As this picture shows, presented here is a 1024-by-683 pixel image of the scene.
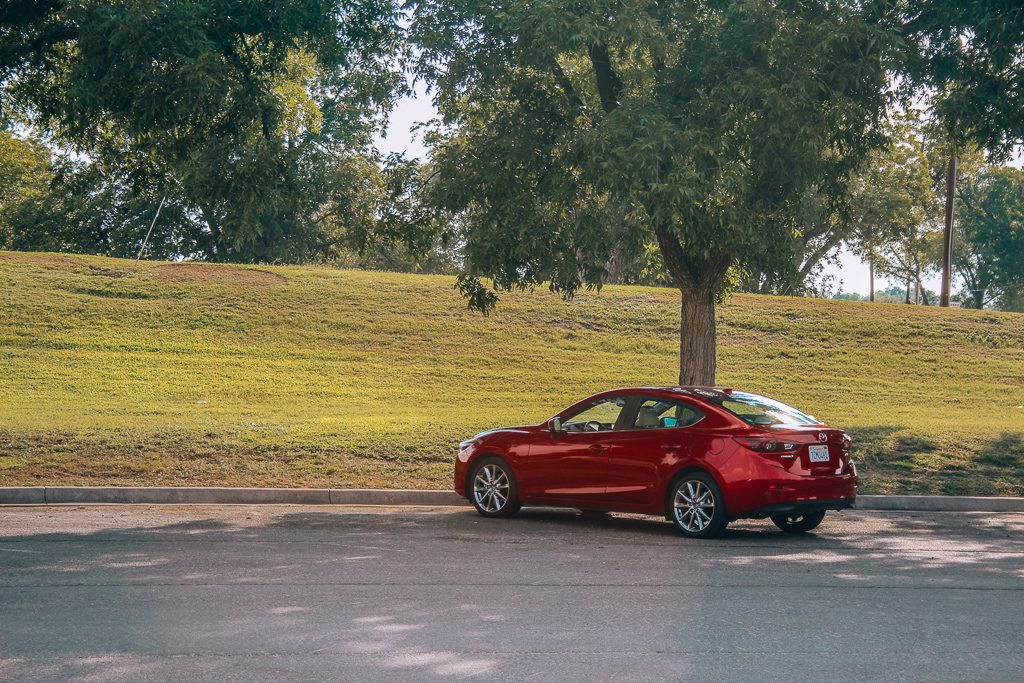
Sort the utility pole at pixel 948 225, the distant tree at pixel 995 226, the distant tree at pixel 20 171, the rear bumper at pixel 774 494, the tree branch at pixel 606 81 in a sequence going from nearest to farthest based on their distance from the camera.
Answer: the rear bumper at pixel 774 494
the tree branch at pixel 606 81
the utility pole at pixel 948 225
the distant tree at pixel 20 171
the distant tree at pixel 995 226

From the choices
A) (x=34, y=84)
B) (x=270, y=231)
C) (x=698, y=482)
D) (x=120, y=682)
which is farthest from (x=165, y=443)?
(x=270, y=231)

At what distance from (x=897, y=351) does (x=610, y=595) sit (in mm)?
28622

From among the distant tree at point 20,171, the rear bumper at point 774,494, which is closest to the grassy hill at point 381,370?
the rear bumper at point 774,494

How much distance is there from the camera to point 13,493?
13891 millimetres

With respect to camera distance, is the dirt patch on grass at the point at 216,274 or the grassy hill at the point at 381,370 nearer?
the grassy hill at the point at 381,370

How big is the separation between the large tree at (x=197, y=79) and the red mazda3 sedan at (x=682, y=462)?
186 inches

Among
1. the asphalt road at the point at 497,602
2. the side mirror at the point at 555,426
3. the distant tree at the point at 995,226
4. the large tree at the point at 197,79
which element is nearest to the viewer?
the asphalt road at the point at 497,602

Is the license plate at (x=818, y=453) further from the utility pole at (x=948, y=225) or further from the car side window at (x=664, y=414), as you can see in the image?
the utility pole at (x=948, y=225)

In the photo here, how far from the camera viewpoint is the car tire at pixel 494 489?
40.4ft

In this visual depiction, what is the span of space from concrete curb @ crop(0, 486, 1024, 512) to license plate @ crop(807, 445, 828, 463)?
3.82 meters

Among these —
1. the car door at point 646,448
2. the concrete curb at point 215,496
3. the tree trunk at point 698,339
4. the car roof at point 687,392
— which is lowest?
the concrete curb at point 215,496

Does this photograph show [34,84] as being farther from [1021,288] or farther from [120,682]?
[1021,288]

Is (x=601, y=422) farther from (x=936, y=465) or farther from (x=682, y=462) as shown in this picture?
(x=936, y=465)

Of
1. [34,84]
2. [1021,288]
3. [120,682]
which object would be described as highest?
[1021,288]
